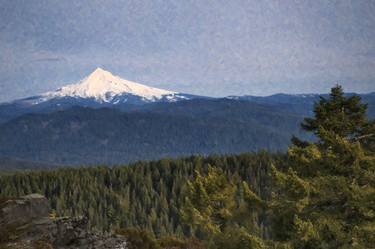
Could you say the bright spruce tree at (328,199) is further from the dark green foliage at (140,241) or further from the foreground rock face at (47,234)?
the dark green foliage at (140,241)

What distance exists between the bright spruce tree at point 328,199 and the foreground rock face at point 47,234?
1669cm

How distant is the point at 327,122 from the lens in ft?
87.2

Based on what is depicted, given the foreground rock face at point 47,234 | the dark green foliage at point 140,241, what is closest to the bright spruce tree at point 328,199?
the foreground rock face at point 47,234

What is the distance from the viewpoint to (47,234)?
3806 cm

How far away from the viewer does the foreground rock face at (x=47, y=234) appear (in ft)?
119

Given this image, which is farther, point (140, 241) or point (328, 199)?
point (140, 241)

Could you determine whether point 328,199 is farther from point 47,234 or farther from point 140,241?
point 140,241

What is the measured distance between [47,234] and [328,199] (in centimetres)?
2418

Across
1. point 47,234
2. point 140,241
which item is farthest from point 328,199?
point 140,241

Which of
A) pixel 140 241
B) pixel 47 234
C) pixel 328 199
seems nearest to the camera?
pixel 328 199

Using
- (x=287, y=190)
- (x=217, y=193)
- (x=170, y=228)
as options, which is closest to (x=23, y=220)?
(x=217, y=193)

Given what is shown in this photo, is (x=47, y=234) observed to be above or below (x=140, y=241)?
above

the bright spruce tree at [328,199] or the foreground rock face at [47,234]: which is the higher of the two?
the bright spruce tree at [328,199]

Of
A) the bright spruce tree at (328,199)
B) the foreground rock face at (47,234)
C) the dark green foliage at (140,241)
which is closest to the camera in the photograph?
the bright spruce tree at (328,199)
